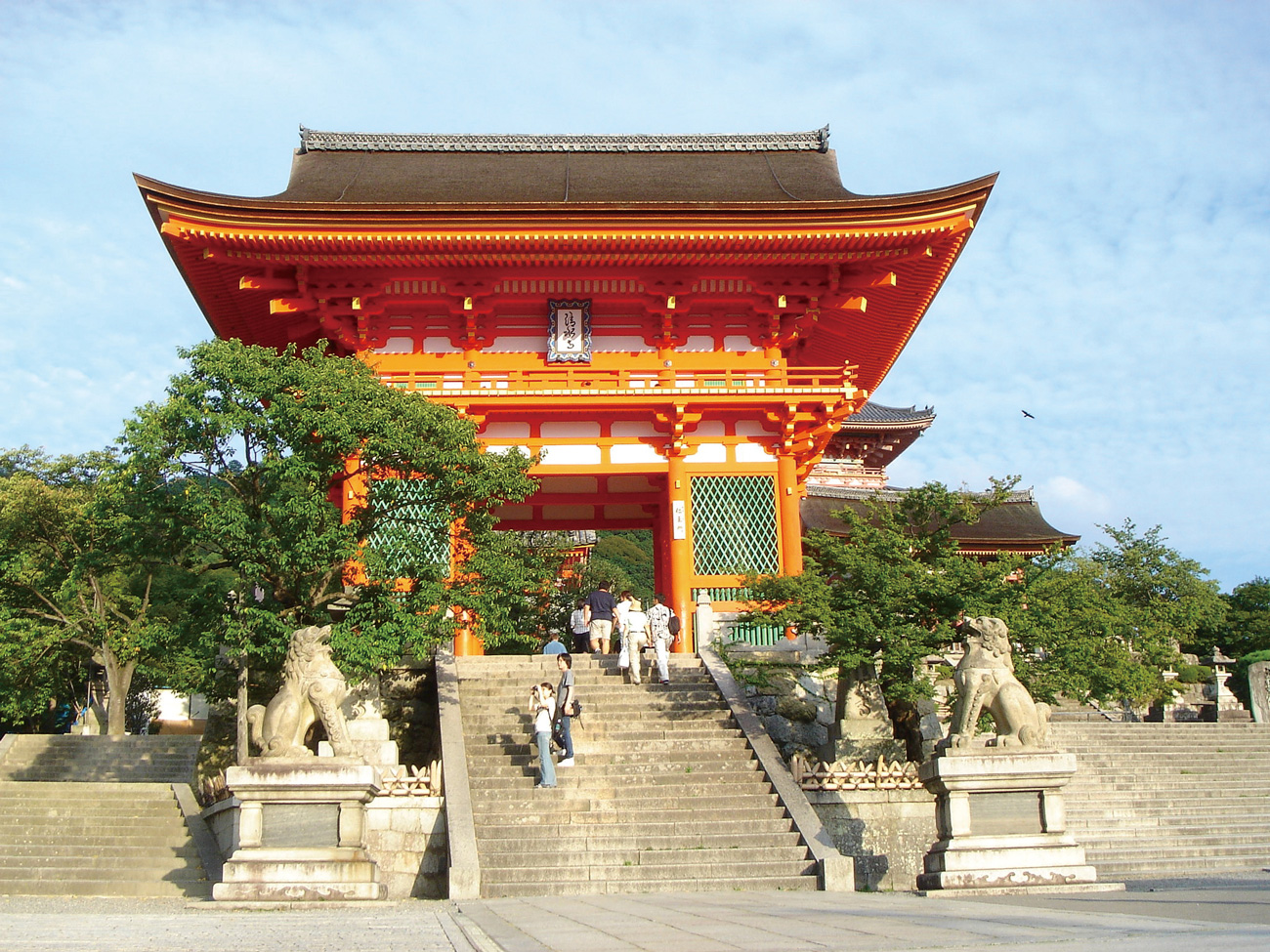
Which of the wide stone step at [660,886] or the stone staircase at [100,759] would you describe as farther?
the stone staircase at [100,759]

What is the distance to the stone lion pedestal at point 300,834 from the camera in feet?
34.5

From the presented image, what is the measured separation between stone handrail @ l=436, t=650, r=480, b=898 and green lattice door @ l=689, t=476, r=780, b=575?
5287 millimetres

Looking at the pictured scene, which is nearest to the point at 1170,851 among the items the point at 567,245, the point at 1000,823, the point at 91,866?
the point at 1000,823

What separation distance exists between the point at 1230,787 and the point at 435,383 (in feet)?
49.5

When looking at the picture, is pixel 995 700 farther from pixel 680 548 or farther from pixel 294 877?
pixel 680 548

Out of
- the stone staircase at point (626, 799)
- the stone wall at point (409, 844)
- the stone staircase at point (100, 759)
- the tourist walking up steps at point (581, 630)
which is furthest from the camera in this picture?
the stone staircase at point (100, 759)

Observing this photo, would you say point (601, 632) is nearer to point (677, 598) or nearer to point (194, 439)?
point (677, 598)

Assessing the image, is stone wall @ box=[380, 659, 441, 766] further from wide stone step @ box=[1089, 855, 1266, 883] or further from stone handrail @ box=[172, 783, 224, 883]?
wide stone step @ box=[1089, 855, 1266, 883]

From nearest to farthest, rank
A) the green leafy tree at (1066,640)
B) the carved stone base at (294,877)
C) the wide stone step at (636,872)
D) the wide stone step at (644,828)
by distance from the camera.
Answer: the carved stone base at (294,877), the wide stone step at (636,872), the wide stone step at (644,828), the green leafy tree at (1066,640)

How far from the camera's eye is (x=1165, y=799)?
660 inches

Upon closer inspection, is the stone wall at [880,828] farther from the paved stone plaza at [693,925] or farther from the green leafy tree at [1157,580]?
the green leafy tree at [1157,580]

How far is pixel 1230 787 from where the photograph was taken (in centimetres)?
1762

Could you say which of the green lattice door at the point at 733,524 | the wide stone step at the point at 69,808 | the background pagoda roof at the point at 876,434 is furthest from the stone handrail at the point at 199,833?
the background pagoda roof at the point at 876,434

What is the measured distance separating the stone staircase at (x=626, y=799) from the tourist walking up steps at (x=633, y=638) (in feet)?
0.92
